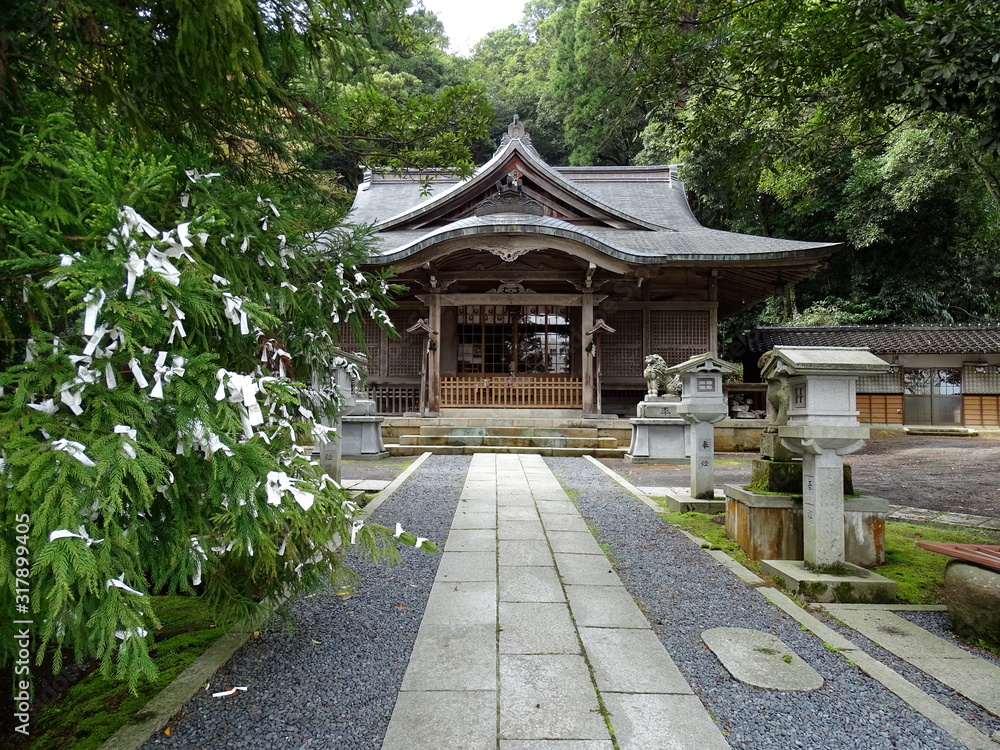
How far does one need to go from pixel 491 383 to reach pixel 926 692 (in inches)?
411

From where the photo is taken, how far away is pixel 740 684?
2396mm

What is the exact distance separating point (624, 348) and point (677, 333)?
136 centimetres

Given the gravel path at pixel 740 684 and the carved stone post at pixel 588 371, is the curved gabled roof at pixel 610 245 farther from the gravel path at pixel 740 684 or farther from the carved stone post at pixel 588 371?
the gravel path at pixel 740 684

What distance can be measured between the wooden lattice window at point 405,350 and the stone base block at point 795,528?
10812 millimetres

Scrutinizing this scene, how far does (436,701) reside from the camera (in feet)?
7.25

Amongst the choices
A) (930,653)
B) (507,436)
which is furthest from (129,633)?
(507,436)

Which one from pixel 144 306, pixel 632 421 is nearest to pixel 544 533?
pixel 144 306

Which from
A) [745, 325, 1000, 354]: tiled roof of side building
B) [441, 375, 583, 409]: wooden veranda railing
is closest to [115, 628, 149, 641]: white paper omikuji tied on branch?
[441, 375, 583, 409]: wooden veranda railing

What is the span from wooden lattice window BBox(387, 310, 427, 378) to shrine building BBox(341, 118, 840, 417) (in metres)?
0.03

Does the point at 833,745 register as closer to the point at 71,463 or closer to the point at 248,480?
the point at 248,480

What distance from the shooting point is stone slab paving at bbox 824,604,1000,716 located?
2403 mm

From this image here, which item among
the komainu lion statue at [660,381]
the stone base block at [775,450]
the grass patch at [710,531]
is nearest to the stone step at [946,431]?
the komainu lion statue at [660,381]

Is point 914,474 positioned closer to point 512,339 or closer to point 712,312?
point 712,312

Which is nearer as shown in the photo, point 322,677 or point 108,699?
point 108,699
